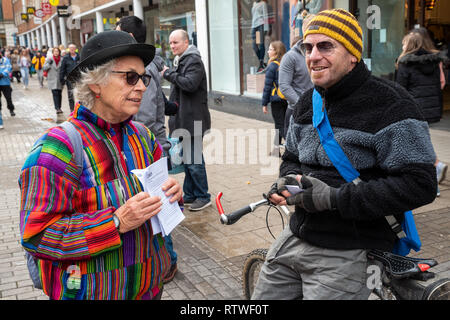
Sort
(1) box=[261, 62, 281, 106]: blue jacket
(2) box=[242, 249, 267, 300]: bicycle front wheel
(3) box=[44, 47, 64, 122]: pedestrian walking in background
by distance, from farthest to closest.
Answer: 1. (3) box=[44, 47, 64, 122]: pedestrian walking in background
2. (1) box=[261, 62, 281, 106]: blue jacket
3. (2) box=[242, 249, 267, 300]: bicycle front wheel

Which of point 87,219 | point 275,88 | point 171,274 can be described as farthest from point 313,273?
point 275,88

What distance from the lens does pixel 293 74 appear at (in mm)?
6488

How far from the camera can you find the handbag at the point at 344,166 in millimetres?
2082

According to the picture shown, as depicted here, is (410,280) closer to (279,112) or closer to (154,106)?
(154,106)

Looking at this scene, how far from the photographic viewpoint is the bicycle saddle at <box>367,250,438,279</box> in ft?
6.77

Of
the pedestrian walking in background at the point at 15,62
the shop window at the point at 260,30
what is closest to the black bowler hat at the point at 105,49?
the shop window at the point at 260,30

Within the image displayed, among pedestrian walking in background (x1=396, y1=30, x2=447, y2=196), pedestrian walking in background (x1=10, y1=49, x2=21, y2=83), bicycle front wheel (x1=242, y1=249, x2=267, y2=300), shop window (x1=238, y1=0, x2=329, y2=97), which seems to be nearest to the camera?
bicycle front wheel (x1=242, y1=249, x2=267, y2=300)

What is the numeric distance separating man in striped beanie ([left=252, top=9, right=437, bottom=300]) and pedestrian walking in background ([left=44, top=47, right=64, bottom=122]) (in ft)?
43.1

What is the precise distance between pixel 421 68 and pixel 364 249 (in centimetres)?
494

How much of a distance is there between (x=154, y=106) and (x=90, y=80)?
2.54 meters

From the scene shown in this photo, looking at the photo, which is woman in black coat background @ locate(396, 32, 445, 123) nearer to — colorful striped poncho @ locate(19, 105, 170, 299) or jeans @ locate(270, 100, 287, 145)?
jeans @ locate(270, 100, 287, 145)

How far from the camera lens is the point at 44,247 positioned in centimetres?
181

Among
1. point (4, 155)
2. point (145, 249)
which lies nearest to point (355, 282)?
point (145, 249)

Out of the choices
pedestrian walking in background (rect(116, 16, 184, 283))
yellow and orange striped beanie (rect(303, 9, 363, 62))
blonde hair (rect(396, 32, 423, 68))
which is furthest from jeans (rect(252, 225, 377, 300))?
blonde hair (rect(396, 32, 423, 68))
